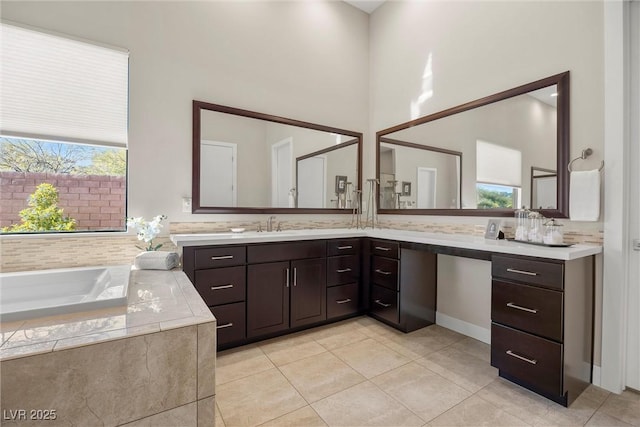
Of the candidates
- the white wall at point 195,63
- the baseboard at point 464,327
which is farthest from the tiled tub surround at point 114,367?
the baseboard at point 464,327

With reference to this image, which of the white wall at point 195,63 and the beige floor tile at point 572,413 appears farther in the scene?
the white wall at point 195,63

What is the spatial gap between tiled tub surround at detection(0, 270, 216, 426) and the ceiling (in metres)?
3.95

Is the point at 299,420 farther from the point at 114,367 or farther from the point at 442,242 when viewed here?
the point at 442,242

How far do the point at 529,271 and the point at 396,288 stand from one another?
3.66 ft

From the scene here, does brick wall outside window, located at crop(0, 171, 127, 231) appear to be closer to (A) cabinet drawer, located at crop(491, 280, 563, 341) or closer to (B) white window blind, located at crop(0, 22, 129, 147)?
(B) white window blind, located at crop(0, 22, 129, 147)

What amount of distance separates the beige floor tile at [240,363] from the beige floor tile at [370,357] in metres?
0.58

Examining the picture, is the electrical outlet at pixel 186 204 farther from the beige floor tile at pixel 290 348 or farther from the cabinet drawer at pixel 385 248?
the cabinet drawer at pixel 385 248

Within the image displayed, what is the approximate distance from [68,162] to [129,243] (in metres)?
0.77

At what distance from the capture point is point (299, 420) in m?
1.55

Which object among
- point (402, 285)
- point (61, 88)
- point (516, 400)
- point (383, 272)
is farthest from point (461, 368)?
point (61, 88)

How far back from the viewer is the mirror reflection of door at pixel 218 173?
273 centimetres

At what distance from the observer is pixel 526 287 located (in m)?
1.78

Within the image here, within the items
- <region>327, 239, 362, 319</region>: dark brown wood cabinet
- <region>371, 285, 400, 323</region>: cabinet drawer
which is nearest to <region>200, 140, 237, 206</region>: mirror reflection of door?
<region>327, 239, 362, 319</region>: dark brown wood cabinet

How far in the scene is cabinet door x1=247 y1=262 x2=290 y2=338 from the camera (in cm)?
238
